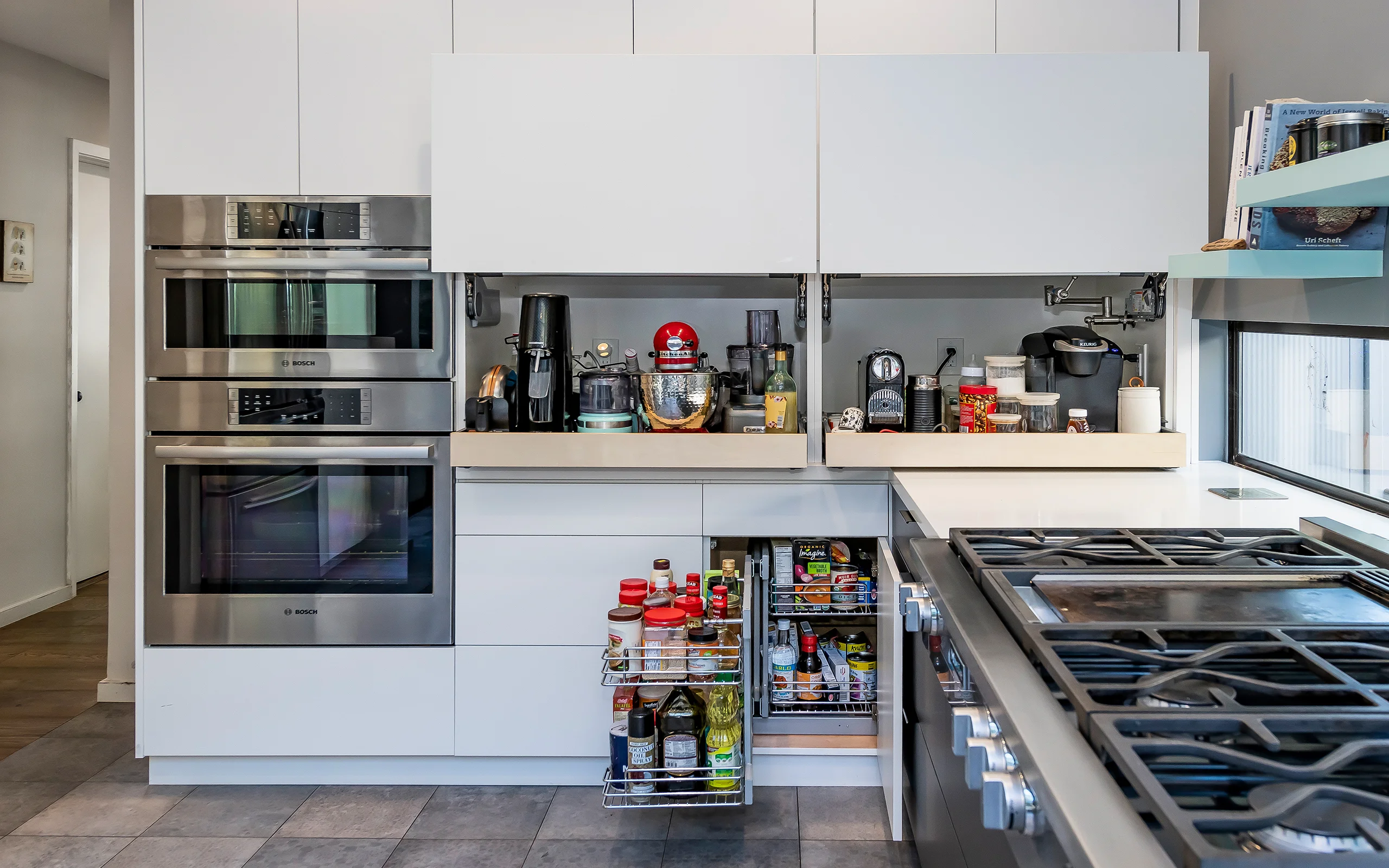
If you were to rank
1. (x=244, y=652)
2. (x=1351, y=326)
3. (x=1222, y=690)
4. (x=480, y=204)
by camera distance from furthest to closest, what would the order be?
(x=244, y=652) < (x=480, y=204) < (x=1351, y=326) < (x=1222, y=690)

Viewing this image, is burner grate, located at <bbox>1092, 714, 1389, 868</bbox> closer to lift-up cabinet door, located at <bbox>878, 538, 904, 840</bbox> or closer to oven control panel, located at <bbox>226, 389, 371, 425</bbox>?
lift-up cabinet door, located at <bbox>878, 538, 904, 840</bbox>

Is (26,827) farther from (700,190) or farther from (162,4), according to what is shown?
(700,190)

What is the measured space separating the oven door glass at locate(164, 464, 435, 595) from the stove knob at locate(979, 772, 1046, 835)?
6.25 feet

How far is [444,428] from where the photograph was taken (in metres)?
2.44

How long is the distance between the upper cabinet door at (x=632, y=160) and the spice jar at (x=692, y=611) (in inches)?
30.4

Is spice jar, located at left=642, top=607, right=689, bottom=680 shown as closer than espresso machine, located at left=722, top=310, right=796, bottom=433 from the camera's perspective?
Yes

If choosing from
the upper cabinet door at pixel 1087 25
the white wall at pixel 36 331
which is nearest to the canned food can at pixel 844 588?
the upper cabinet door at pixel 1087 25

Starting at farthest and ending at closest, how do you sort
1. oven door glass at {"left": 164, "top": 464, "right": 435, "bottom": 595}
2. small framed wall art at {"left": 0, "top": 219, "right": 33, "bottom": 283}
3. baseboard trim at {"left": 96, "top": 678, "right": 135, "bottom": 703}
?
small framed wall art at {"left": 0, "top": 219, "right": 33, "bottom": 283} < baseboard trim at {"left": 96, "top": 678, "right": 135, "bottom": 703} < oven door glass at {"left": 164, "top": 464, "right": 435, "bottom": 595}

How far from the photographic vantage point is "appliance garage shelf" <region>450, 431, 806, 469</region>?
2324 mm

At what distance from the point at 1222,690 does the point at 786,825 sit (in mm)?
1666

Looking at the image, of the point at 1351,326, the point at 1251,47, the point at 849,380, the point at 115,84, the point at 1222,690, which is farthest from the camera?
the point at 115,84

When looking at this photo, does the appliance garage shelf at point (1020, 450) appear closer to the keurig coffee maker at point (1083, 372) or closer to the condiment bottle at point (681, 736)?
the keurig coffee maker at point (1083, 372)

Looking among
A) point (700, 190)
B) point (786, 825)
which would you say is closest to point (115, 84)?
point (700, 190)

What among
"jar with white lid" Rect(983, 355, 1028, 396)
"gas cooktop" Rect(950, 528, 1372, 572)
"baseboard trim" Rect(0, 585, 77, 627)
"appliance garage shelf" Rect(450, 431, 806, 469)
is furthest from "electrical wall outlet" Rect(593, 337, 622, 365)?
"baseboard trim" Rect(0, 585, 77, 627)
